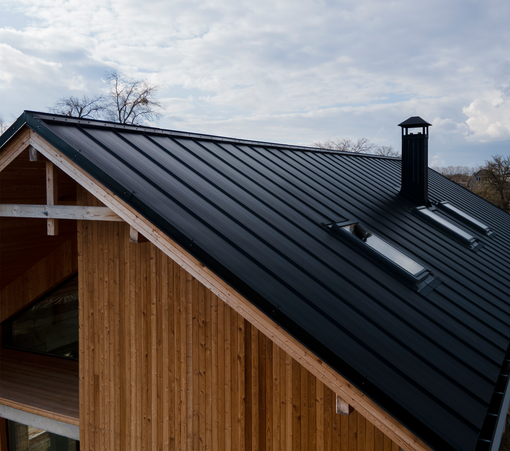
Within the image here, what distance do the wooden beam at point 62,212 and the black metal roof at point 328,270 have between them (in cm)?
56

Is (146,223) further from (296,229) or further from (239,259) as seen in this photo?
(296,229)

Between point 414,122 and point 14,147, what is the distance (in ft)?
34.9

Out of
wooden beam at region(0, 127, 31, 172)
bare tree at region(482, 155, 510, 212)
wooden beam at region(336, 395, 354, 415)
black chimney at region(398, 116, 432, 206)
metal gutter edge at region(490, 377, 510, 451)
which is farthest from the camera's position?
bare tree at region(482, 155, 510, 212)

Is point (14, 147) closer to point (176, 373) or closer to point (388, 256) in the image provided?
point (176, 373)

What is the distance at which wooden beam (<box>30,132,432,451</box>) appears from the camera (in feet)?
11.2

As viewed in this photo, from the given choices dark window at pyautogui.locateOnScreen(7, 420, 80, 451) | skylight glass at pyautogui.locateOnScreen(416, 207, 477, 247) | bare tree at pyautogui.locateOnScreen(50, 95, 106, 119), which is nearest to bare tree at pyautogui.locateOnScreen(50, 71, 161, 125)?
bare tree at pyautogui.locateOnScreen(50, 95, 106, 119)

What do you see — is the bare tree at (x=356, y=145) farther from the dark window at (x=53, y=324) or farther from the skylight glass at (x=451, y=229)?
the dark window at (x=53, y=324)

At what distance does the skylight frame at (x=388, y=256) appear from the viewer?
5883mm

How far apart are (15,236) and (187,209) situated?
4.51m

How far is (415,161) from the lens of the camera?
11898mm

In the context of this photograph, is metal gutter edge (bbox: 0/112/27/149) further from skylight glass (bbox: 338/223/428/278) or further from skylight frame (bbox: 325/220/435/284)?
skylight glass (bbox: 338/223/428/278)

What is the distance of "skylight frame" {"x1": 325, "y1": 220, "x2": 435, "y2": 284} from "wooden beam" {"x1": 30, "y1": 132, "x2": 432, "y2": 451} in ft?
8.46

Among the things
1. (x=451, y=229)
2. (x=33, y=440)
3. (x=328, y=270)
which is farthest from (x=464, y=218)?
(x=33, y=440)

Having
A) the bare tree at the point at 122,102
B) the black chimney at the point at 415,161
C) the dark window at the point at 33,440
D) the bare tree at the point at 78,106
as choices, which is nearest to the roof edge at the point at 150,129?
the black chimney at the point at 415,161
